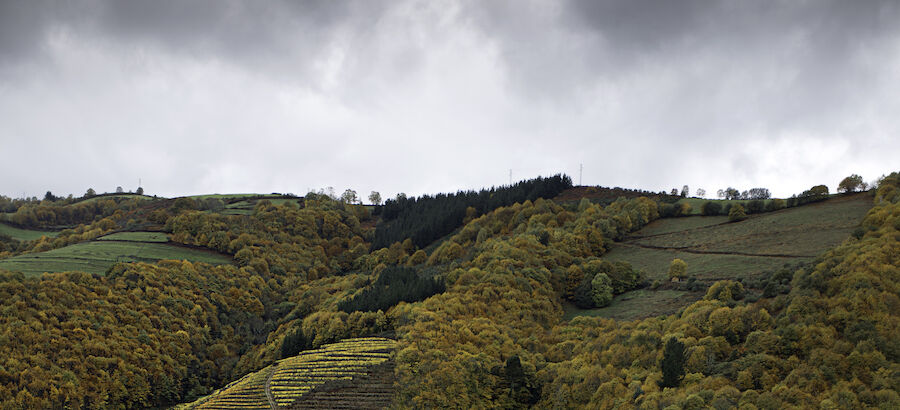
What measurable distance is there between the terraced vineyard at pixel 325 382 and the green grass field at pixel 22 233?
14008cm

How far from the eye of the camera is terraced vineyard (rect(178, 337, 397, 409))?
222 feet

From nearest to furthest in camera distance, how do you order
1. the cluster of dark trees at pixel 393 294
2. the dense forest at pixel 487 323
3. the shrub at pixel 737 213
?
the dense forest at pixel 487 323
the cluster of dark trees at pixel 393 294
the shrub at pixel 737 213

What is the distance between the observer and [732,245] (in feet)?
298

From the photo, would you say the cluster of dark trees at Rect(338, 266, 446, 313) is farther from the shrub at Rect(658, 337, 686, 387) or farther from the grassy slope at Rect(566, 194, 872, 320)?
the shrub at Rect(658, 337, 686, 387)

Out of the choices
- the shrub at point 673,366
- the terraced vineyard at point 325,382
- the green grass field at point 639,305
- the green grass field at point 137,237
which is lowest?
the terraced vineyard at point 325,382

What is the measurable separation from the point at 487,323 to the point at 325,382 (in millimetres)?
22285

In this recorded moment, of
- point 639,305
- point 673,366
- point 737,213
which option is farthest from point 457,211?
point 673,366

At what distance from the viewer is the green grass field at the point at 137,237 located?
139 m

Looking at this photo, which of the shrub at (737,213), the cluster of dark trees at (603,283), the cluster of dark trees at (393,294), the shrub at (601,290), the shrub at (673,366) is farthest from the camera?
the shrub at (737,213)

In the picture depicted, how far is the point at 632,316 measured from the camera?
75.6 meters

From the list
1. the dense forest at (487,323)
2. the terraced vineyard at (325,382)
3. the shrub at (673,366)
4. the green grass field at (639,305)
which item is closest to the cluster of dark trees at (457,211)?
the dense forest at (487,323)

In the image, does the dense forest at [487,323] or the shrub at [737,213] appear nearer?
the dense forest at [487,323]

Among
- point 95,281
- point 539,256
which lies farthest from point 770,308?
point 95,281

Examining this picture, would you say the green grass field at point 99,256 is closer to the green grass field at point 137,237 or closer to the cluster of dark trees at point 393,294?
the green grass field at point 137,237
